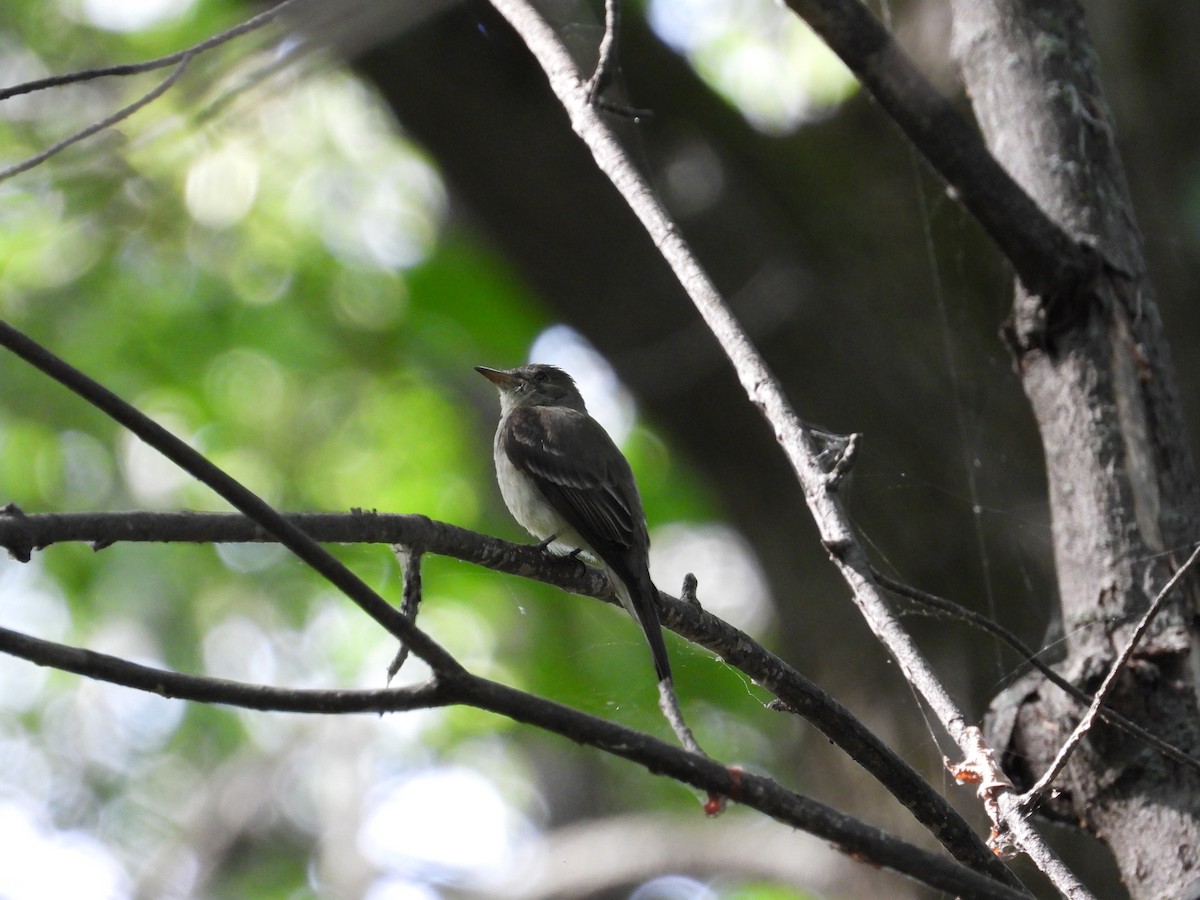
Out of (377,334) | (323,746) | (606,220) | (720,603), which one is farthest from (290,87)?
(720,603)

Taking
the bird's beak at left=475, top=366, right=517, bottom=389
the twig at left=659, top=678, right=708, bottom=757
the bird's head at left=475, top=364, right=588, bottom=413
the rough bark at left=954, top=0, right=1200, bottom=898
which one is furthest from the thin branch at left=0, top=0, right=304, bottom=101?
the bird's head at left=475, top=364, right=588, bottom=413

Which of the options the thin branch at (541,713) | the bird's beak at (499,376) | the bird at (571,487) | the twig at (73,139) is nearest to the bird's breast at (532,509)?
the bird at (571,487)

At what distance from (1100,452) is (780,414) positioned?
1.14 metres

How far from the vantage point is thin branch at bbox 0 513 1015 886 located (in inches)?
62.6

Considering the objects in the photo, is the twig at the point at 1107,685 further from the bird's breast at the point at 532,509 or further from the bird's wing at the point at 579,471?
the bird's breast at the point at 532,509

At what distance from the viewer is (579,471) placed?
15.2 feet

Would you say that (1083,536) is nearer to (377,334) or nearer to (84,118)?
(84,118)

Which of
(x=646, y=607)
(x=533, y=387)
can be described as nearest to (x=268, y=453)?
(x=533, y=387)

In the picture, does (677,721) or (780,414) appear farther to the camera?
(780,414)

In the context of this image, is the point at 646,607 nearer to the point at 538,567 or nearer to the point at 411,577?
the point at 538,567

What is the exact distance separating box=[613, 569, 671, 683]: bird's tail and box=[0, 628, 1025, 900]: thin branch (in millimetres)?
1422

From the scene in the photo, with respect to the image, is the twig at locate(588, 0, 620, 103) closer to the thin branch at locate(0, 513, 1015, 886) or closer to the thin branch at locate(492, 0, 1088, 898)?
the thin branch at locate(492, 0, 1088, 898)

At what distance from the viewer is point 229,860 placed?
9.05 metres

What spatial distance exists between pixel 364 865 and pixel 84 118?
16.5 ft
